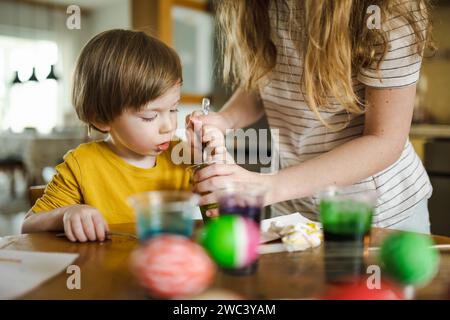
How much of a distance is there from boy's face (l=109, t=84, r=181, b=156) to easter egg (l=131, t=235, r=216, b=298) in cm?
64

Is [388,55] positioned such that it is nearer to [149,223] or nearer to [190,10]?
[149,223]

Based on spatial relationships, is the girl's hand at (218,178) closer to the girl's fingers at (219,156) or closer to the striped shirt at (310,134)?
the girl's fingers at (219,156)

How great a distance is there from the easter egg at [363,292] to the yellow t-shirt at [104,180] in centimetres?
75

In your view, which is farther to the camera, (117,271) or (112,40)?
(112,40)

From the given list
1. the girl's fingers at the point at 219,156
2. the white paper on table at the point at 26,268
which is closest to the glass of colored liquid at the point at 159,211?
the white paper on table at the point at 26,268

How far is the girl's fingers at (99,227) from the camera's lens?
3.20 feet

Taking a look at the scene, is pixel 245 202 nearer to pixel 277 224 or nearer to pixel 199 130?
pixel 277 224

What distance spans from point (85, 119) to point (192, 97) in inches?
A: 128

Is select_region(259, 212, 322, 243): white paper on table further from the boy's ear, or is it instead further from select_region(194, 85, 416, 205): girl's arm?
the boy's ear

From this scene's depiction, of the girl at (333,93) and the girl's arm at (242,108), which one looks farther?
the girl's arm at (242,108)

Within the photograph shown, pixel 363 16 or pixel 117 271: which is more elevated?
pixel 363 16

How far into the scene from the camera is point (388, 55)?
3.53 feet

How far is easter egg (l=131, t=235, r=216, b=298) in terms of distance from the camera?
622 millimetres
